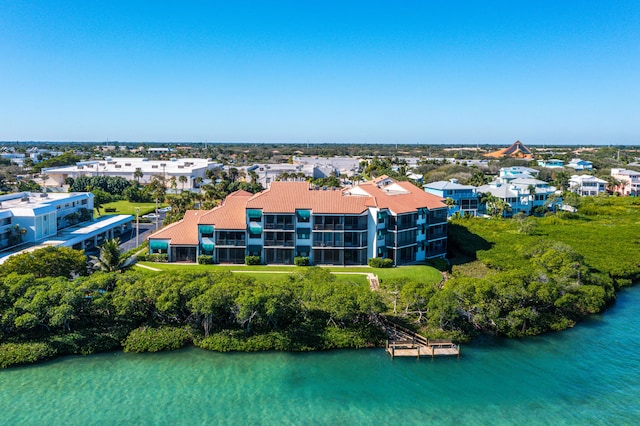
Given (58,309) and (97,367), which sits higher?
(58,309)

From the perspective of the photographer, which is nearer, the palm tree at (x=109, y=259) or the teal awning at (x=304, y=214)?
the palm tree at (x=109, y=259)

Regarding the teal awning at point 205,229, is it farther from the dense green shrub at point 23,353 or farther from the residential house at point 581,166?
the residential house at point 581,166

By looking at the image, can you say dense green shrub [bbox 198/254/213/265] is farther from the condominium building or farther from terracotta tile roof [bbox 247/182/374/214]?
terracotta tile roof [bbox 247/182/374/214]

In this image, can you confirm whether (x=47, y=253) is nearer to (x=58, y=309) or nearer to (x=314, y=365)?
(x=58, y=309)

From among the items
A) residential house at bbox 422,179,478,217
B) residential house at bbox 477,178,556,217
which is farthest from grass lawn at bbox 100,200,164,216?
residential house at bbox 477,178,556,217

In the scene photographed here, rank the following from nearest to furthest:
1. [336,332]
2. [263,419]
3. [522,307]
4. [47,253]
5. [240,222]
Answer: [263,419]
[336,332]
[522,307]
[47,253]
[240,222]

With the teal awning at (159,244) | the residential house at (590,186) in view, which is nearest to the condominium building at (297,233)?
the teal awning at (159,244)

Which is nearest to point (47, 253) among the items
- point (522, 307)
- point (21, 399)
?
point (21, 399)
